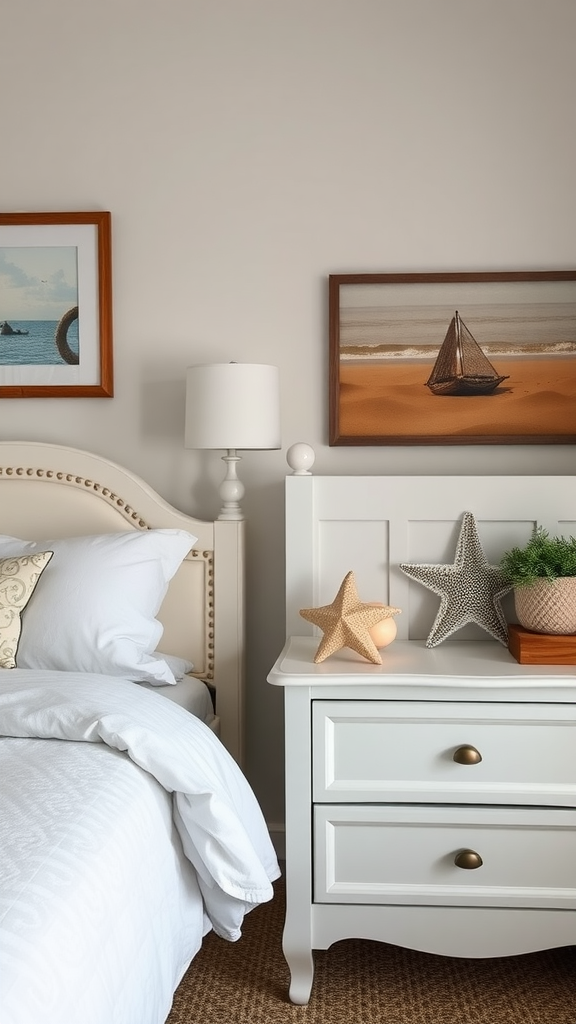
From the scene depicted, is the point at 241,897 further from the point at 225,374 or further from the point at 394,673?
A: the point at 225,374

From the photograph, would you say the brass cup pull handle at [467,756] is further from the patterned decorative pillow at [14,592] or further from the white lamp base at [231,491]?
the patterned decorative pillow at [14,592]

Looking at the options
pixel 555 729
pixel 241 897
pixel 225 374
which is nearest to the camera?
pixel 241 897

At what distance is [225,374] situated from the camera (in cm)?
231

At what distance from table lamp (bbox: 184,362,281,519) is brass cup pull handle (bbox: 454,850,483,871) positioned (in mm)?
1074

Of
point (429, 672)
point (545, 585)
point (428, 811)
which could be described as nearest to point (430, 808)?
point (428, 811)

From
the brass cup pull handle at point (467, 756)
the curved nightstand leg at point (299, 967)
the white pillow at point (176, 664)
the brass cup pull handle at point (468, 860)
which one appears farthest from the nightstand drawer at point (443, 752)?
the white pillow at point (176, 664)

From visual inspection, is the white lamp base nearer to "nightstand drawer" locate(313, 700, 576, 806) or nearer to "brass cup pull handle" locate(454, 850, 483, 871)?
"nightstand drawer" locate(313, 700, 576, 806)

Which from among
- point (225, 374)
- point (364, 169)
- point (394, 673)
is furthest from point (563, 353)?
point (394, 673)

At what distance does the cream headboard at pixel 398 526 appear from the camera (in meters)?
2.30

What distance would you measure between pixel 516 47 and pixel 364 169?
1.71 feet

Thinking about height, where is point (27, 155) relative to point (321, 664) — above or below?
above

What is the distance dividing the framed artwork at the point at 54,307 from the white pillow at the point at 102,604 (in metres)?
0.52

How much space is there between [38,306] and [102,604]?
38.1 inches

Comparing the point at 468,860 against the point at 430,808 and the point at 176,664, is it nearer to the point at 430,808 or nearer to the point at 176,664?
the point at 430,808
